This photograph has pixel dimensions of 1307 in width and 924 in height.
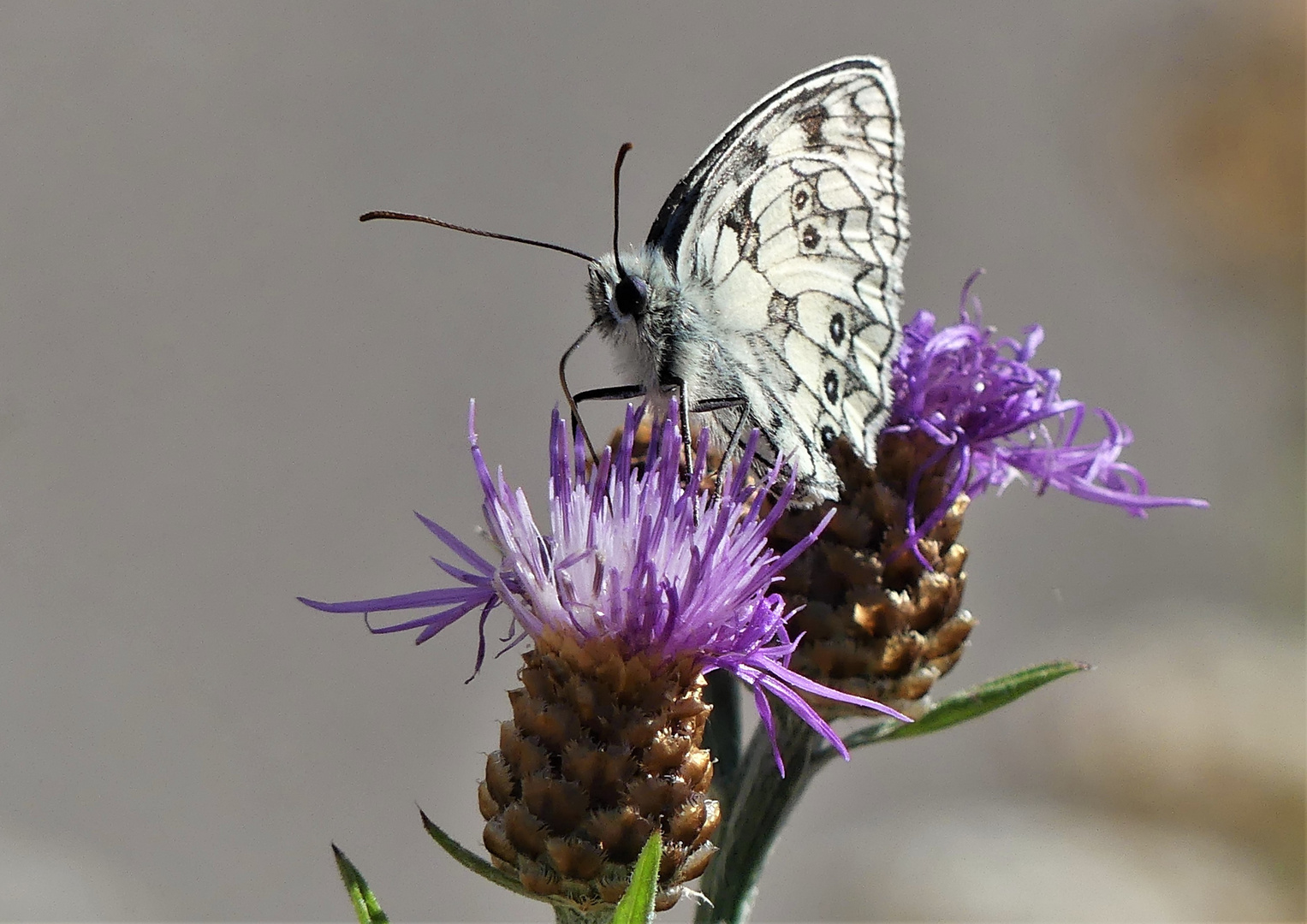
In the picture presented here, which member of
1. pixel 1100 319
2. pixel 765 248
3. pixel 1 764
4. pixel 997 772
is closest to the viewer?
pixel 765 248

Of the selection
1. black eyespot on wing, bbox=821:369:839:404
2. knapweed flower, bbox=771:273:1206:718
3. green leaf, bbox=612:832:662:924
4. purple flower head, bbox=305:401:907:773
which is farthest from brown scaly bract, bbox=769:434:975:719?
green leaf, bbox=612:832:662:924

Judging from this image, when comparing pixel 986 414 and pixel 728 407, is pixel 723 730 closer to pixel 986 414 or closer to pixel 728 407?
pixel 728 407

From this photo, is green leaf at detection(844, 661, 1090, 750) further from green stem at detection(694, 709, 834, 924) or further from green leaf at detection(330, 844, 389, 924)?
green leaf at detection(330, 844, 389, 924)

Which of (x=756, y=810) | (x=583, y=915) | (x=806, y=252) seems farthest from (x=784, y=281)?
(x=583, y=915)

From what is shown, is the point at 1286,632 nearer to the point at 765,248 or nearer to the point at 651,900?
the point at 765,248

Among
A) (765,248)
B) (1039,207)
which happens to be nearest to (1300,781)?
(1039,207)

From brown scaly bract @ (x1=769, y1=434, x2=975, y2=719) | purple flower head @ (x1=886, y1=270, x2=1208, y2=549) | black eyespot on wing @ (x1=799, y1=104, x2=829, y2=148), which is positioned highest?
black eyespot on wing @ (x1=799, y1=104, x2=829, y2=148)

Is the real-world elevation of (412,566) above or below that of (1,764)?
above
